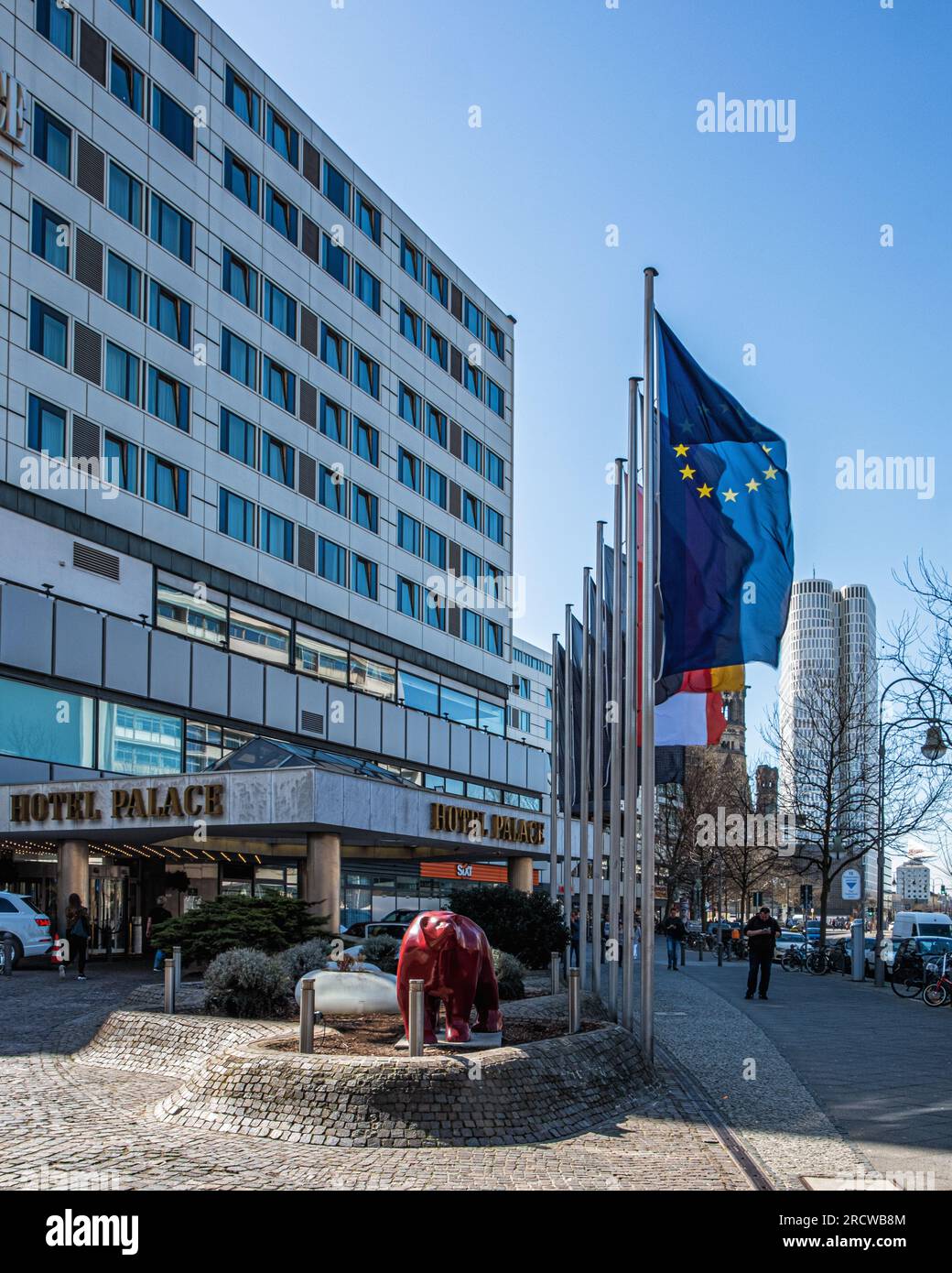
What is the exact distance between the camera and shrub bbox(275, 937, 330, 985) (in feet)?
60.4

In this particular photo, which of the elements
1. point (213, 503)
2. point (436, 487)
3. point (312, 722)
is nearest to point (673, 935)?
point (312, 722)

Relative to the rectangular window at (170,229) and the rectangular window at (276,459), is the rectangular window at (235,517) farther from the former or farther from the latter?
the rectangular window at (170,229)

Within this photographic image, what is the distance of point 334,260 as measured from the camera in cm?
5050

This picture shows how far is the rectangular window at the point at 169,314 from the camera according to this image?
4025 cm

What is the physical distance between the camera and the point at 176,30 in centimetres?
4188

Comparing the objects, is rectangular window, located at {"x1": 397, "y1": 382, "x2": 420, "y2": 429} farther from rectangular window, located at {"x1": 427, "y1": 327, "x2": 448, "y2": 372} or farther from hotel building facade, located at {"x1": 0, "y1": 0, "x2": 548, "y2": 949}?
rectangular window, located at {"x1": 427, "y1": 327, "x2": 448, "y2": 372}

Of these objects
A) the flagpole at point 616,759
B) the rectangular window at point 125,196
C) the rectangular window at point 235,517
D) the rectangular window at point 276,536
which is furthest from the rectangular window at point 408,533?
the flagpole at point 616,759

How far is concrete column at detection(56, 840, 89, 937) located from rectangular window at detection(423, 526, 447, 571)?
2510cm

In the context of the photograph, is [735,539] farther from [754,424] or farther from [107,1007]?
[107,1007]

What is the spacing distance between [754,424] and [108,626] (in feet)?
76.9

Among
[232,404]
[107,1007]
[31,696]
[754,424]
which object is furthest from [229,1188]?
[232,404]

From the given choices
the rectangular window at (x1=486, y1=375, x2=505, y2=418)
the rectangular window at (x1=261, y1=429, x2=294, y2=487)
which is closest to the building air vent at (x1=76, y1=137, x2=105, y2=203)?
the rectangular window at (x1=261, y1=429, x2=294, y2=487)

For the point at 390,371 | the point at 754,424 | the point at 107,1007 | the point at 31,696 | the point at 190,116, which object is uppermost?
the point at 190,116

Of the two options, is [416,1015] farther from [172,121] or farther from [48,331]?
[172,121]
